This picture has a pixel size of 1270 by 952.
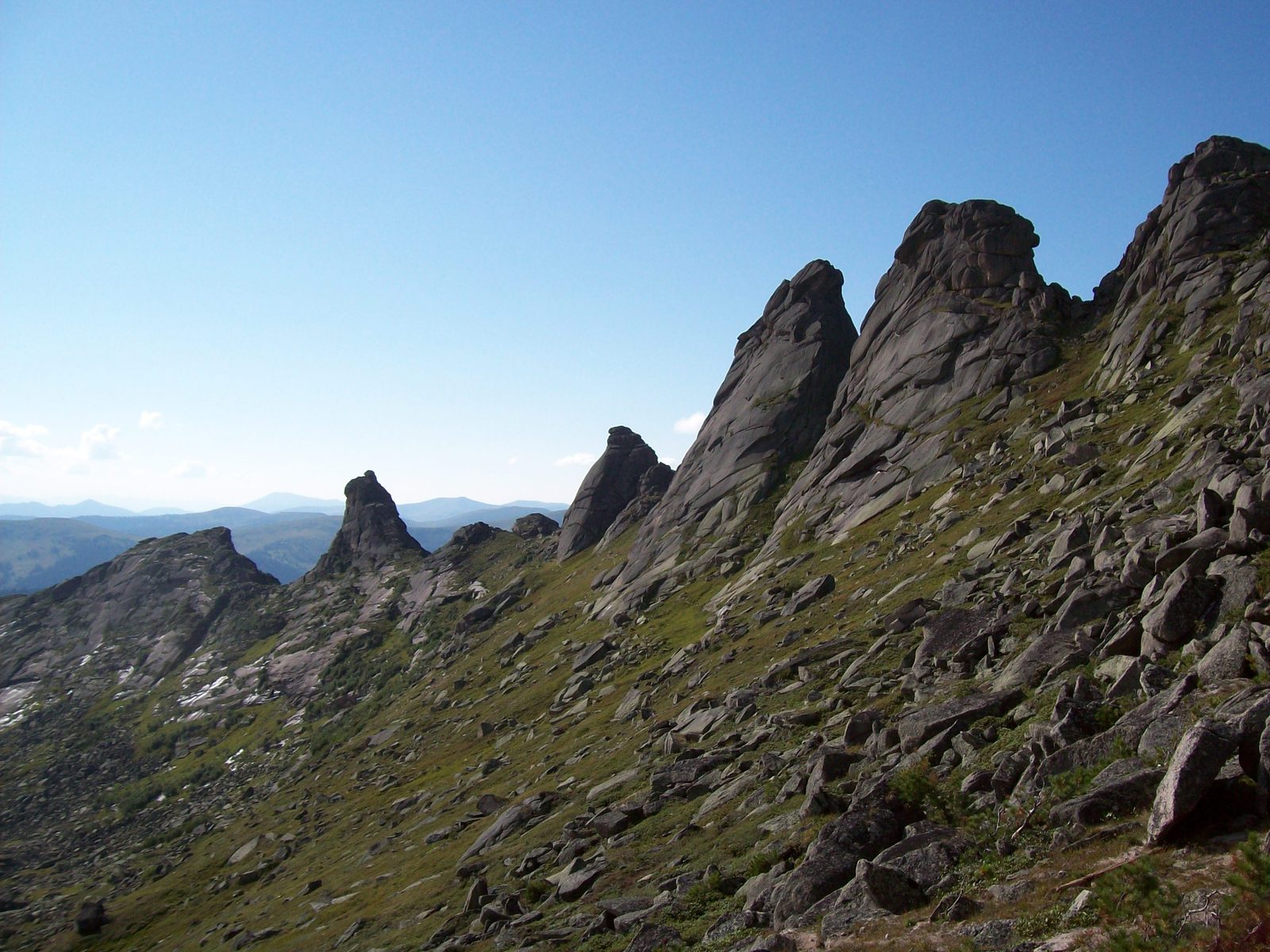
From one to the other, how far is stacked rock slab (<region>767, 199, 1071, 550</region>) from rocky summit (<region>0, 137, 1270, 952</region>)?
495 mm

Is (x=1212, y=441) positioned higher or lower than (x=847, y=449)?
lower

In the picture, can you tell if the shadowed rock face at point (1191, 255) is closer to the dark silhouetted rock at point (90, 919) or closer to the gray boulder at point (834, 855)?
the gray boulder at point (834, 855)

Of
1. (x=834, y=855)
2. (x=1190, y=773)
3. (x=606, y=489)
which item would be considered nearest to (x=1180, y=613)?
(x=1190, y=773)

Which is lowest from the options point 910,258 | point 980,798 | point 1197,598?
point 980,798

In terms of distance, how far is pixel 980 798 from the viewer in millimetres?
19562

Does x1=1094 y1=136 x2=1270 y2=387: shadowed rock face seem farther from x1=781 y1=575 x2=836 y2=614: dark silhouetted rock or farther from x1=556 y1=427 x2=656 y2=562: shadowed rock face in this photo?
x1=556 y1=427 x2=656 y2=562: shadowed rock face

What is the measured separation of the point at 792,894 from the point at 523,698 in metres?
75.5

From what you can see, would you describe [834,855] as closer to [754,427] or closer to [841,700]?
[841,700]

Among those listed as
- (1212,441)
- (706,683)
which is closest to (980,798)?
(1212,441)

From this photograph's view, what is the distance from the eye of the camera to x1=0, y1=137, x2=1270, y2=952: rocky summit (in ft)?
56.1

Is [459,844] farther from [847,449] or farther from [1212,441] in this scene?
[847,449]

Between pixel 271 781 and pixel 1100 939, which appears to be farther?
pixel 271 781

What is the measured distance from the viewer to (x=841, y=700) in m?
33.9

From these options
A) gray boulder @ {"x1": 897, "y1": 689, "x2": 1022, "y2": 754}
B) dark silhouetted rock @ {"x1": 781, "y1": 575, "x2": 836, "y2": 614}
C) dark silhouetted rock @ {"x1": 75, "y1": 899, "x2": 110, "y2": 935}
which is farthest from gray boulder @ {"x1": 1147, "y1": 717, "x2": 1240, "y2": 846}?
dark silhouetted rock @ {"x1": 75, "y1": 899, "x2": 110, "y2": 935}
